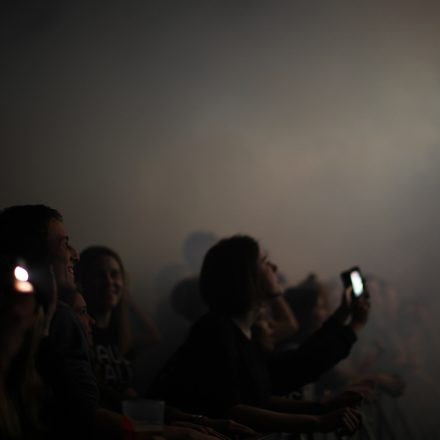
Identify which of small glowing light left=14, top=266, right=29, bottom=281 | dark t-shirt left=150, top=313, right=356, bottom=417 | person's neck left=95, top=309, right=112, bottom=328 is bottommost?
A: dark t-shirt left=150, top=313, right=356, bottom=417

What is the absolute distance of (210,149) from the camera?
10.5 feet

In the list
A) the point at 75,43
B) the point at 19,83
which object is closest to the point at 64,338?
→ the point at 19,83

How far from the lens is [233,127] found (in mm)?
3314

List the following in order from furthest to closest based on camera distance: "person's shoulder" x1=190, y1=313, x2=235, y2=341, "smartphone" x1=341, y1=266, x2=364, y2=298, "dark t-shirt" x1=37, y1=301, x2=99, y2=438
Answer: "smartphone" x1=341, y1=266, x2=364, y2=298 → "person's shoulder" x1=190, y1=313, x2=235, y2=341 → "dark t-shirt" x1=37, y1=301, x2=99, y2=438

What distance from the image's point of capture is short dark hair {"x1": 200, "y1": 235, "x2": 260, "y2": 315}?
2.14 metres

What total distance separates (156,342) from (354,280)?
2.70 feet

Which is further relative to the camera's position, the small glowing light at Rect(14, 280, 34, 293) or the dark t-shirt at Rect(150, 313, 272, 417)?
the dark t-shirt at Rect(150, 313, 272, 417)

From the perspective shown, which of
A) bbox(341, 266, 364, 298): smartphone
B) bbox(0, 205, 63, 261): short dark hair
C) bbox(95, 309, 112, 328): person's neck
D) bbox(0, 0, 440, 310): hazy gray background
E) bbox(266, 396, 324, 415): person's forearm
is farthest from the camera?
bbox(341, 266, 364, 298): smartphone

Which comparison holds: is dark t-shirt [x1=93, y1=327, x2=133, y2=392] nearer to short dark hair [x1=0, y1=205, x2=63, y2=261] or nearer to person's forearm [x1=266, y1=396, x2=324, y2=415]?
person's forearm [x1=266, y1=396, x2=324, y2=415]

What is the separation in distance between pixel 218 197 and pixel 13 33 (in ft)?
4.37

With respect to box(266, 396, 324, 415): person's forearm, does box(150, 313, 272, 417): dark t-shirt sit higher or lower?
higher

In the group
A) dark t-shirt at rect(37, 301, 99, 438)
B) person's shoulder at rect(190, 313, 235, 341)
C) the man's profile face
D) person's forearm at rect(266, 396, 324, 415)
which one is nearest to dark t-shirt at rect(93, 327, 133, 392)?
person's shoulder at rect(190, 313, 235, 341)

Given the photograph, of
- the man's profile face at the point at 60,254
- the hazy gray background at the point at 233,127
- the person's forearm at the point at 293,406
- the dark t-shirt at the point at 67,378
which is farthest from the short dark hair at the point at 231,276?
the dark t-shirt at the point at 67,378

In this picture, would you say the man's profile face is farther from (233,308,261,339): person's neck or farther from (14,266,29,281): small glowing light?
(233,308,261,339): person's neck
